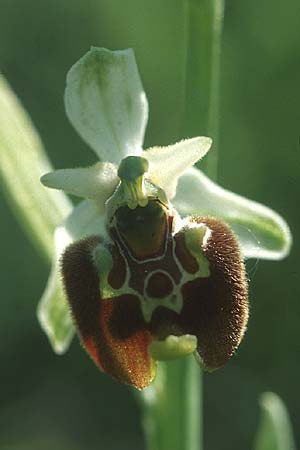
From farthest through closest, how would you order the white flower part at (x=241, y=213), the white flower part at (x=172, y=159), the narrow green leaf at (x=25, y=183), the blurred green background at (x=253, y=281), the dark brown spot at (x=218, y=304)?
the blurred green background at (x=253, y=281) < the narrow green leaf at (x=25, y=183) < the white flower part at (x=241, y=213) < the white flower part at (x=172, y=159) < the dark brown spot at (x=218, y=304)

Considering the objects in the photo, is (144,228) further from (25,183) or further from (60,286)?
(25,183)

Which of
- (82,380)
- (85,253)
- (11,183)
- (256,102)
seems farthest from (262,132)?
(85,253)

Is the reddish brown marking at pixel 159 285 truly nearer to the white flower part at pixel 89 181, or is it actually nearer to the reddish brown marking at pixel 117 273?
the reddish brown marking at pixel 117 273

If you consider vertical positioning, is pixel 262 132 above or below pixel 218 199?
below

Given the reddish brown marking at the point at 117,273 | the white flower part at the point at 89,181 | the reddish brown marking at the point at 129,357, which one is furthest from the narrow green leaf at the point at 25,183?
the reddish brown marking at the point at 129,357

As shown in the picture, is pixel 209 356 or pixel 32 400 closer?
pixel 209 356

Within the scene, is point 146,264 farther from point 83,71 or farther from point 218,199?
point 83,71
